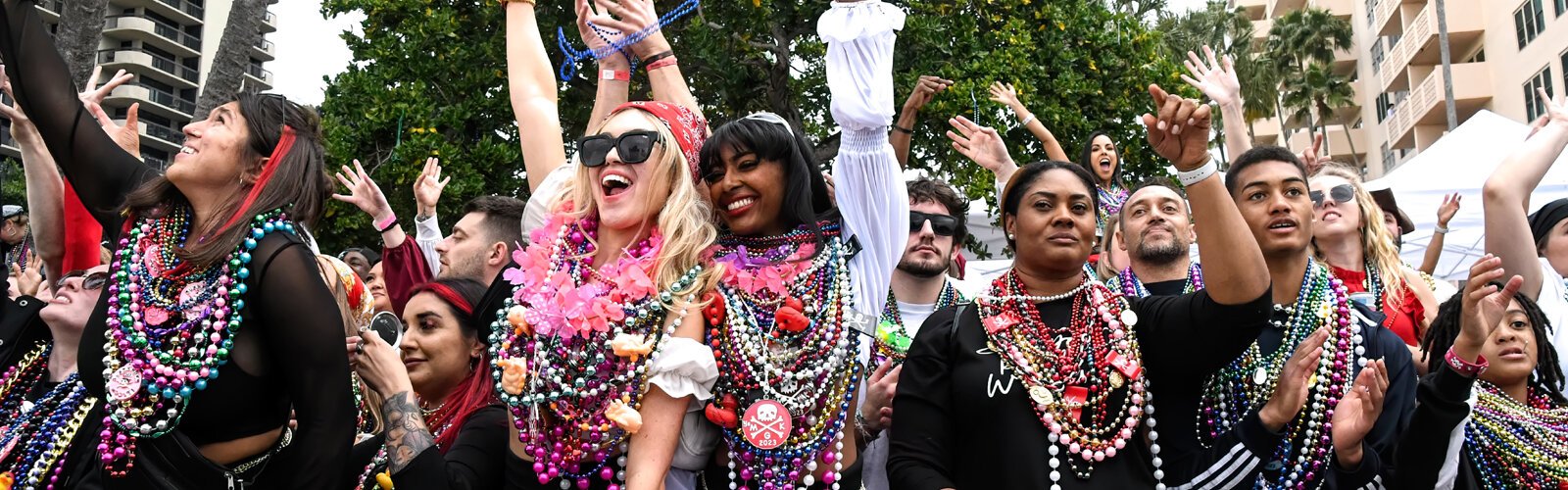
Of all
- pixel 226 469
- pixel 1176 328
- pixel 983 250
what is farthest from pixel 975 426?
pixel 983 250

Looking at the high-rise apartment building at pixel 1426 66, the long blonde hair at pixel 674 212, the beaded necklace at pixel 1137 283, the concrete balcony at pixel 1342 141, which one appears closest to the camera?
the long blonde hair at pixel 674 212

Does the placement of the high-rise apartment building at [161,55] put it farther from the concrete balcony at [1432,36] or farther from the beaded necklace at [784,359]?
the beaded necklace at [784,359]

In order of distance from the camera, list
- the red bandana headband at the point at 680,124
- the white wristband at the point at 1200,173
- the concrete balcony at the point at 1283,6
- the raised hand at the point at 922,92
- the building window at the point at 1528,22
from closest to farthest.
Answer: the white wristband at the point at 1200,173 → the red bandana headband at the point at 680,124 → the raised hand at the point at 922,92 → the building window at the point at 1528,22 → the concrete balcony at the point at 1283,6

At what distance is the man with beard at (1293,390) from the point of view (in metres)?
3.21

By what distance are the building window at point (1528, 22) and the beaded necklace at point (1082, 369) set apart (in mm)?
27225

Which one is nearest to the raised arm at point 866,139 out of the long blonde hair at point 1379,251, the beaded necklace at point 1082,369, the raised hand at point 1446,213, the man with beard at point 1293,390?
the beaded necklace at point 1082,369

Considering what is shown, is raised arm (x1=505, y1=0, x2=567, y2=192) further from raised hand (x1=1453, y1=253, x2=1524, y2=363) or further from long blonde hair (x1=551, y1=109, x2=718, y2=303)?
raised hand (x1=1453, y1=253, x2=1524, y2=363)

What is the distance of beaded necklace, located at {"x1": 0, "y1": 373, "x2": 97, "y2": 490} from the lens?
129 inches

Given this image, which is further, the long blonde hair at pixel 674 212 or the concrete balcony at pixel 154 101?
the concrete balcony at pixel 154 101

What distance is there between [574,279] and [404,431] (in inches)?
23.4

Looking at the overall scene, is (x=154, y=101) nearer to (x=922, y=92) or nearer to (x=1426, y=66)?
(x=1426, y=66)

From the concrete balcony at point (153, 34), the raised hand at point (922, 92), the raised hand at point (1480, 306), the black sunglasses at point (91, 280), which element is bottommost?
the raised hand at point (1480, 306)

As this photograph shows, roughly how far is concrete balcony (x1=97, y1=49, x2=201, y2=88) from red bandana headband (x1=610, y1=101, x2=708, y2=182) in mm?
51252

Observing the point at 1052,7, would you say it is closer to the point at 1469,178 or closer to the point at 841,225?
the point at 1469,178
